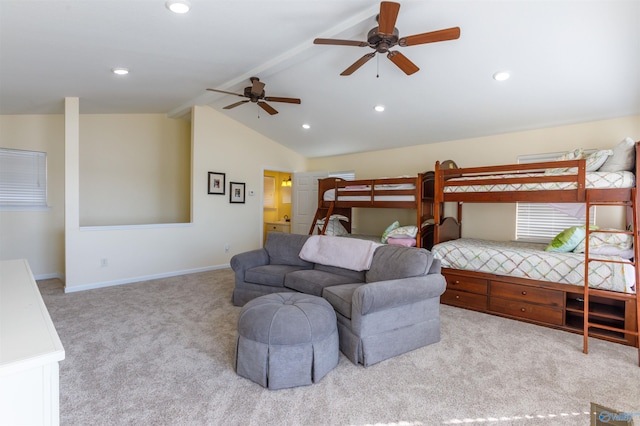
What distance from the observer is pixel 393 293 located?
Answer: 2482 mm

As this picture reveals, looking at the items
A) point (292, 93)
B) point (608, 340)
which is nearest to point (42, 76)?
point (292, 93)

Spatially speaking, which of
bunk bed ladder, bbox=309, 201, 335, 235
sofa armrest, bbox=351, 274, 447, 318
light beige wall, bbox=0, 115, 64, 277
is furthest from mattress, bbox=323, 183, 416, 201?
light beige wall, bbox=0, 115, 64, 277

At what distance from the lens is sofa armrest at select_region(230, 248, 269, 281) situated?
149 inches

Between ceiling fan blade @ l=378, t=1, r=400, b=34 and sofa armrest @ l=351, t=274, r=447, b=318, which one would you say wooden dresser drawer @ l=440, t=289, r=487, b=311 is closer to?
sofa armrest @ l=351, t=274, r=447, b=318

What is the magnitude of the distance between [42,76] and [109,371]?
3186 mm

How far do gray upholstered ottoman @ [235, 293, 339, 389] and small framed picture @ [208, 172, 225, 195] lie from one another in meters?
3.81

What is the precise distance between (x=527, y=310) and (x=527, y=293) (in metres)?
0.18

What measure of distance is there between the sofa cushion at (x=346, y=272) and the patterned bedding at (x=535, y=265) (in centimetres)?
126

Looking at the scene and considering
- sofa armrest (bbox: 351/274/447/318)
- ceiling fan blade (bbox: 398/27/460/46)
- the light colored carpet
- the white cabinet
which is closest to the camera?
the white cabinet

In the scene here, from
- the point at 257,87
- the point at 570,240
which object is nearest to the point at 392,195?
the point at 570,240

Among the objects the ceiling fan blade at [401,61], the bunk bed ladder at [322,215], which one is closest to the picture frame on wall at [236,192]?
the bunk bed ladder at [322,215]

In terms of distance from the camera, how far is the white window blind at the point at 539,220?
13.7ft

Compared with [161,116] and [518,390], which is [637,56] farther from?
[161,116]

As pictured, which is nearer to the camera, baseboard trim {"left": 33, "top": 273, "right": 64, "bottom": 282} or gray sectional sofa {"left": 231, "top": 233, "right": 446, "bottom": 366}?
gray sectional sofa {"left": 231, "top": 233, "right": 446, "bottom": 366}
